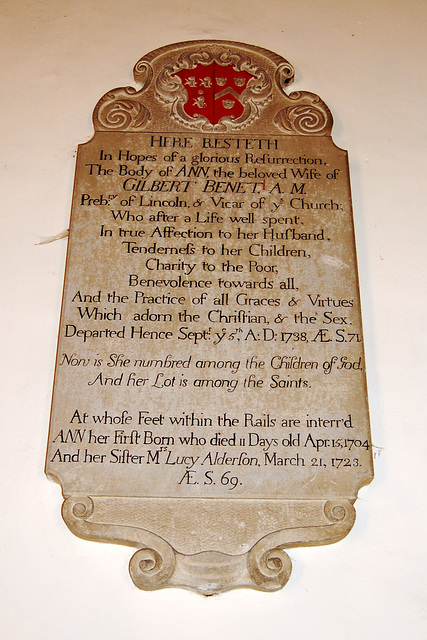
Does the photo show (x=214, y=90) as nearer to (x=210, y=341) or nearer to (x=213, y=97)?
(x=213, y=97)

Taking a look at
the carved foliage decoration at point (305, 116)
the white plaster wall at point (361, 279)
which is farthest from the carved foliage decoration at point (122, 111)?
the carved foliage decoration at point (305, 116)

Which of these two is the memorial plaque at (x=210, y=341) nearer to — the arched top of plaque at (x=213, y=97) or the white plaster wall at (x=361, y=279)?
the arched top of plaque at (x=213, y=97)

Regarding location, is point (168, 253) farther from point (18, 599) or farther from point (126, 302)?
point (18, 599)

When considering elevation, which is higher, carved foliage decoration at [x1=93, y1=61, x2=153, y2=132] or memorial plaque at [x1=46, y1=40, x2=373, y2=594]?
carved foliage decoration at [x1=93, y1=61, x2=153, y2=132]

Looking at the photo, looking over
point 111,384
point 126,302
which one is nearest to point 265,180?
point 126,302

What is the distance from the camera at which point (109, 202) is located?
2.63 m

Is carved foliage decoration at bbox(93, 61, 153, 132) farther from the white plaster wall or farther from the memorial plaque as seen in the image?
the white plaster wall

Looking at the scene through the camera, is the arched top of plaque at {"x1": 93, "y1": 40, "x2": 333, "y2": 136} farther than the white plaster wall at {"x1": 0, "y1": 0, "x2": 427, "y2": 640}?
Yes

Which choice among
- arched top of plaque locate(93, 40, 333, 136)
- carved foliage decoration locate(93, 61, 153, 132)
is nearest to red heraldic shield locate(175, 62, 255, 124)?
arched top of plaque locate(93, 40, 333, 136)

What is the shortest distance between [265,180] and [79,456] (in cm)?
134

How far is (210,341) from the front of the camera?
2383 millimetres

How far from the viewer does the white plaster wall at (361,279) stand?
2121 mm

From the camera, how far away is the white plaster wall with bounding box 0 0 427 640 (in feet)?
6.96

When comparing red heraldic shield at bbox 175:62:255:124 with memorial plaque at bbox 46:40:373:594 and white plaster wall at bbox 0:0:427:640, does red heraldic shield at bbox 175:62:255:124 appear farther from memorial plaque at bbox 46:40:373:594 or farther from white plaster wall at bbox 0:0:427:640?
white plaster wall at bbox 0:0:427:640
